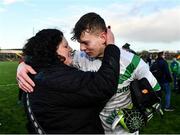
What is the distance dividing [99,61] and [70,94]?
3.05 ft

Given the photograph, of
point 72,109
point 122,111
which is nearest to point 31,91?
point 72,109

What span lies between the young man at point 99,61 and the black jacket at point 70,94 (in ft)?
1.34

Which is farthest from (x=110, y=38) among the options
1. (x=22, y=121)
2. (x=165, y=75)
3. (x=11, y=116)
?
(x=165, y=75)

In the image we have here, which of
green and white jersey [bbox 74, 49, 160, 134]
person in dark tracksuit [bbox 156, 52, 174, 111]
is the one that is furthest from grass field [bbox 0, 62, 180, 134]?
green and white jersey [bbox 74, 49, 160, 134]

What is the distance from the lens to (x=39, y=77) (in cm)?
359

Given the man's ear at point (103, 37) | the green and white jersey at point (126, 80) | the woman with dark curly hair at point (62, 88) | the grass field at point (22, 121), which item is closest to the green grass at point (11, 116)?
the grass field at point (22, 121)

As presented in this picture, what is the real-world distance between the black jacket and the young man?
0.41 metres

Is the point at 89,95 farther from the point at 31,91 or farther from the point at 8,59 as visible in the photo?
the point at 8,59

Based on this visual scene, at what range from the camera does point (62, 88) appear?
11.5 ft

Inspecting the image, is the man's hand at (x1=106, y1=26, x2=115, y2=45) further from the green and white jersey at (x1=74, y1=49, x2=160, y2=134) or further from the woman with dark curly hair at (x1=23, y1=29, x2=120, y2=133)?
the green and white jersey at (x1=74, y1=49, x2=160, y2=134)

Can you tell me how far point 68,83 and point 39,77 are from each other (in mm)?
258

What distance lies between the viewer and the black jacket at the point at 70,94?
3.49 metres

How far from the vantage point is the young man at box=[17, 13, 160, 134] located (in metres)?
4.01

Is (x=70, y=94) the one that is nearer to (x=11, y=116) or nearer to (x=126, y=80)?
(x=126, y=80)
